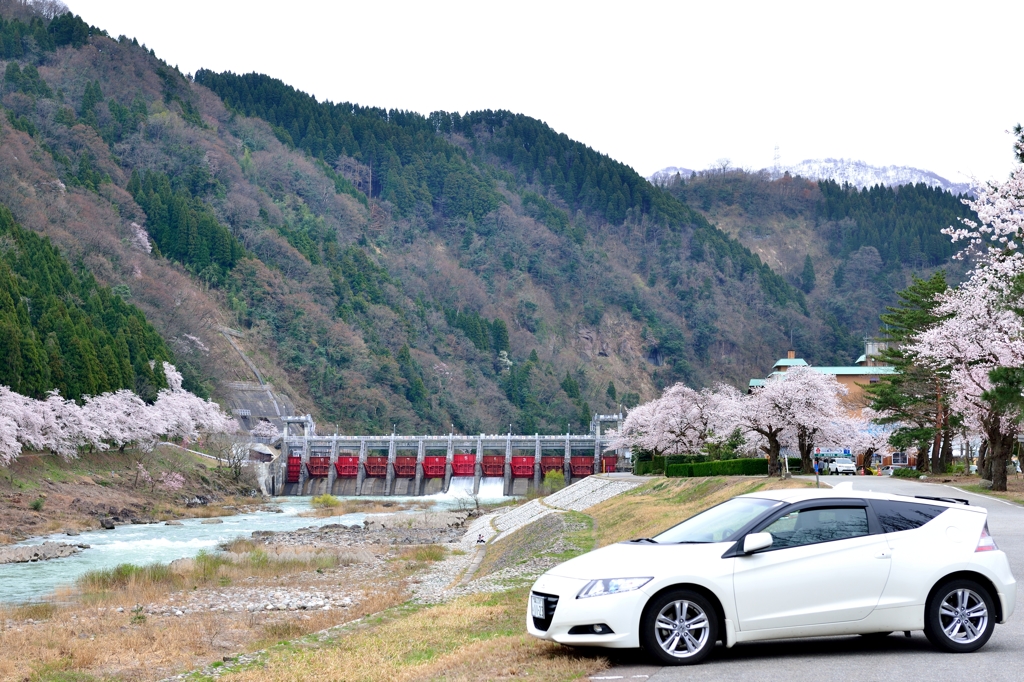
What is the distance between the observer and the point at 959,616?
382 inches

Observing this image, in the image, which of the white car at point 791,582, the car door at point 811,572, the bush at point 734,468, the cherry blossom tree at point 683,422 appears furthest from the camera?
the cherry blossom tree at point 683,422

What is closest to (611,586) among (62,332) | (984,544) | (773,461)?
(984,544)

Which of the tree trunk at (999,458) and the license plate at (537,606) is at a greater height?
the tree trunk at (999,458)

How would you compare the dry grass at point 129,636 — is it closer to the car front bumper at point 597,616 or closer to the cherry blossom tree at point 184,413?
the car front bumper at point 597,616

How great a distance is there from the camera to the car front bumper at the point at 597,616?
9148mm

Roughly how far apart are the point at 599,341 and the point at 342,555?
16304cm

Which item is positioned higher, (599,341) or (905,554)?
(599,341)

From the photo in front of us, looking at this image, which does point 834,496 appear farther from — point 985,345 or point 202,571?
point 985,345

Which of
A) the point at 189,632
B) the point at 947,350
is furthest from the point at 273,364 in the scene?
the point at 189,632

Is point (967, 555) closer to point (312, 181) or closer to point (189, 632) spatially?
point (189, 632)

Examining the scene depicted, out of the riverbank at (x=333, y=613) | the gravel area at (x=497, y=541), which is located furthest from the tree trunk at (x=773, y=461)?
the gravel area at (x=497, y=541)

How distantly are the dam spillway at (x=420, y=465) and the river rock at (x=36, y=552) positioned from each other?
62.4 meters

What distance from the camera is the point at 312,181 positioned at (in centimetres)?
19838

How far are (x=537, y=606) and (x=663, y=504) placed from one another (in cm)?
2992
